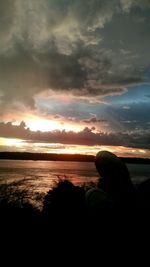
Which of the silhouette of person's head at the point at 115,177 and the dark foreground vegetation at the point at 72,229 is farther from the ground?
the silhouette of person's head at the point at 115,177

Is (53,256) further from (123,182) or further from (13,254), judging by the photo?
(123,182)

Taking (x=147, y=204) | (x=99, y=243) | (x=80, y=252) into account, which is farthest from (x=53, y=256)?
(x=147, y=204)

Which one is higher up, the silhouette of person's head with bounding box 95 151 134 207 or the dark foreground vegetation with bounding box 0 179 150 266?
the silhouette of person's head with bounding box 95 151 134 207

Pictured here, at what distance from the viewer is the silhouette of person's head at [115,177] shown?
757cm

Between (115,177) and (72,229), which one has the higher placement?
(115,177)

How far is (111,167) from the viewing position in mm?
7570

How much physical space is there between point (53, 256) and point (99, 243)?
148 centimetres

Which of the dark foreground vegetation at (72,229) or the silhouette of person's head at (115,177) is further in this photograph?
the dark foreground vegetation at (72,229)

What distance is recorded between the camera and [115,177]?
764cm

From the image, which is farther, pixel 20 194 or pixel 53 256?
pixel 20 194

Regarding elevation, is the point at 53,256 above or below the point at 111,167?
below

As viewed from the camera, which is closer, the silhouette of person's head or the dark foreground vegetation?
the silhouette of person's head

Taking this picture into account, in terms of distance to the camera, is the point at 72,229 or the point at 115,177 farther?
the point at 72,229

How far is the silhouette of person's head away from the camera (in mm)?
7574
